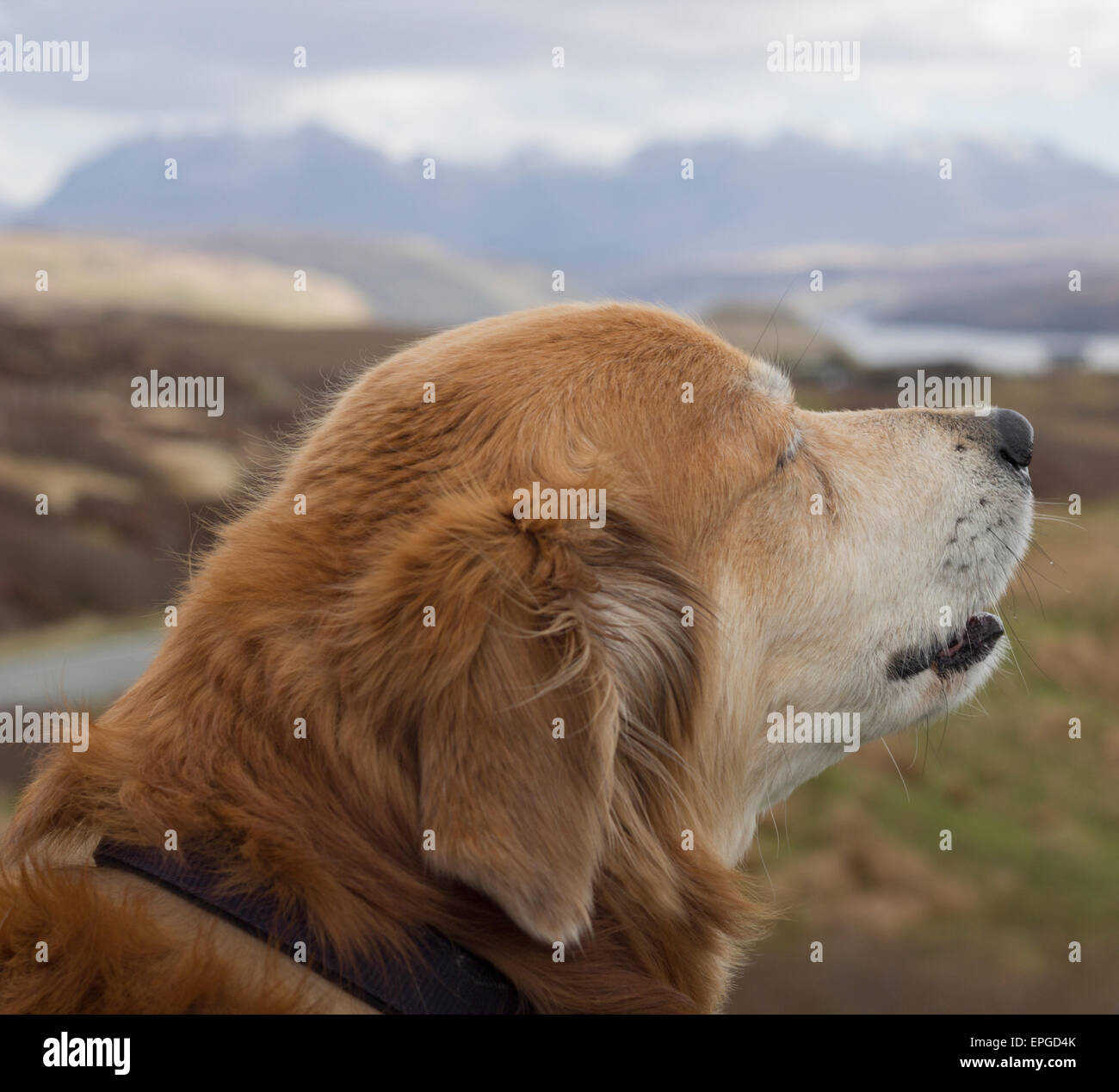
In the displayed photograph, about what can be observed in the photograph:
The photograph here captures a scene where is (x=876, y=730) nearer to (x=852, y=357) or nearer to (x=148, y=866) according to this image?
(x=148, y=866)

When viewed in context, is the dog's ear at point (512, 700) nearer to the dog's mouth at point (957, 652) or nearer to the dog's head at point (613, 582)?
the dog's head at point (613, 582)

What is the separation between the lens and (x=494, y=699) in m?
2.24

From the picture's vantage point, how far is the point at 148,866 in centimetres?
228

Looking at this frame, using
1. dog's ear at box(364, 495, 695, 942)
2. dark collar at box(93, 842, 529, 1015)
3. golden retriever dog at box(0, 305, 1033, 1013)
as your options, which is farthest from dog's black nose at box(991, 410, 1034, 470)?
dark collar at box(93, 842, 529, 1015)

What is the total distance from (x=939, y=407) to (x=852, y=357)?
139 ft

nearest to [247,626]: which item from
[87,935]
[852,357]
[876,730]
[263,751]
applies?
[263,751]

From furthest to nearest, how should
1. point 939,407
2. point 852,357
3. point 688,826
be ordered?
point 852,357, point 939,407, point 688,826

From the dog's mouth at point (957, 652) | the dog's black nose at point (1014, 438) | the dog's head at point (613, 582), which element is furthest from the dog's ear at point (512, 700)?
the dog's black nose at point (1014, 438)

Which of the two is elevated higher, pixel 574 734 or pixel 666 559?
pixel 666 559

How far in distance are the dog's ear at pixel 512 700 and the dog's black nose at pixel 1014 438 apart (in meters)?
1.67

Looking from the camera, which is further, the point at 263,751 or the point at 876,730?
the point at 876,730

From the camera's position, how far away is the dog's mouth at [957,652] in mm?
3277
